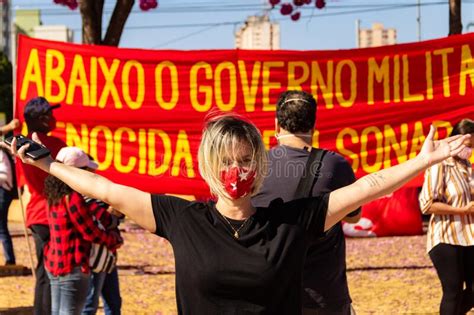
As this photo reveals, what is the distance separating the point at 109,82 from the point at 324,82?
7.36 ft

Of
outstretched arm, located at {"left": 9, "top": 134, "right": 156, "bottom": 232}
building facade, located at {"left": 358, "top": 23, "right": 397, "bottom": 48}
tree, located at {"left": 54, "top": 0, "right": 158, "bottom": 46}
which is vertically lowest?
outstretched arm, located at {"left": 9, "top": 134, "right": 156, "bottom": 232}

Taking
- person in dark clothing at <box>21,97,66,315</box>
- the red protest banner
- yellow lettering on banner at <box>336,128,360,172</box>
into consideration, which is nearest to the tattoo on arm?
person in dark clothing at <box>21,97,66,315</box>

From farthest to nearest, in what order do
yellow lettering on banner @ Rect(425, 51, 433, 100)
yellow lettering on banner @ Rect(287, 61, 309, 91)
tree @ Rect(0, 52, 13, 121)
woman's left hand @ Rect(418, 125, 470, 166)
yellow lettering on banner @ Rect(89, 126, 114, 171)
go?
tree @ Rect(0, 52, 13, 121) < yellow lettering on banner @ Rect(89, 126, 114, 171) < yellow lettering on banner @ Rect(287, 61, 309, 91) < yellow lettering on banner @ Rect(425, 51, 433, 100) < woman's left hand @ Rect(418, 125, 470, 166)

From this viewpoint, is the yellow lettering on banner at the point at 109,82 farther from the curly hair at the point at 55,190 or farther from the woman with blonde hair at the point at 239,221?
the woman with blonde hair at the point at 239,221

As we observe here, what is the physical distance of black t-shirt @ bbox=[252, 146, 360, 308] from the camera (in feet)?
13.7

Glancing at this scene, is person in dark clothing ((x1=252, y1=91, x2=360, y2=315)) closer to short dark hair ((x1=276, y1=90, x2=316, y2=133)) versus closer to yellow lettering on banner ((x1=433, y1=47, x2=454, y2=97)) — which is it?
short dark hair ((x1=276, y1=90, x2=316, y2=133))

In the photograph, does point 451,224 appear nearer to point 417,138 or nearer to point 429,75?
point 417,138

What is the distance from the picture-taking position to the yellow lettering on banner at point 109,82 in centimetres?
955

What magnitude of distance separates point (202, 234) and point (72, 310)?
3034 millimetres

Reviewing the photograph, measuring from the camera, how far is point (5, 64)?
5634 cm

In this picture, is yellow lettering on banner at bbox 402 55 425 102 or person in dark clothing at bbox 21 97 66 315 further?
yellow lettering on banner at bbox 402 55 425 102

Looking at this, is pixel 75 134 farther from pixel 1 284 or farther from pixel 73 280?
pixel 73 280

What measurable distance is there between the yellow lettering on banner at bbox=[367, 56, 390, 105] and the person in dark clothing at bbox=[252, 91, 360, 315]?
511cm

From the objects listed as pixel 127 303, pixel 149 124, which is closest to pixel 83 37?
pixel 149 124
